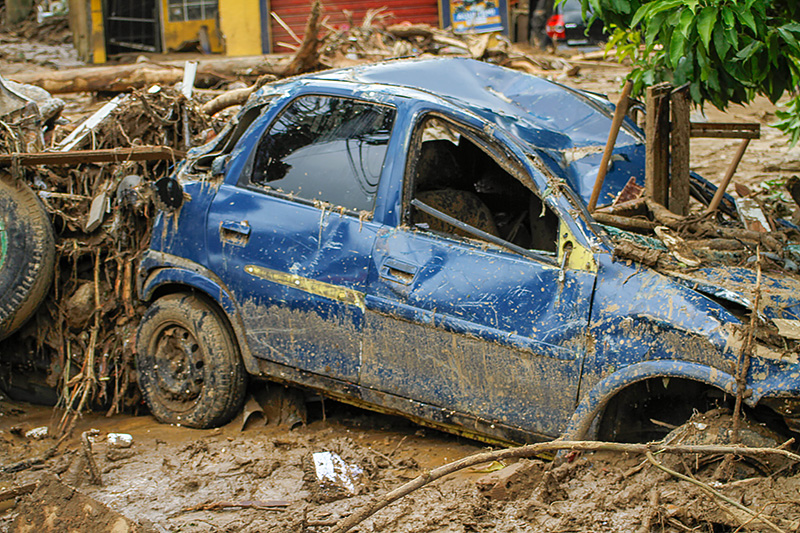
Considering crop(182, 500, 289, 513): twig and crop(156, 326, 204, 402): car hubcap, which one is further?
crop(156, 326, 204, 402): car hubcap

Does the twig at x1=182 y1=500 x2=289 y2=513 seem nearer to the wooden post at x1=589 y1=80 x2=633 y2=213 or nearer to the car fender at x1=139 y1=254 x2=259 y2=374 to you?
the car fender at x1=139 y1=254 x2=259 y2=374

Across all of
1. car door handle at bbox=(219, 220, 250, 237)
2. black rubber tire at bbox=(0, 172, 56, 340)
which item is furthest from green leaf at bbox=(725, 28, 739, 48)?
black rubber tire at bbox=(0, 172, 56, 340)

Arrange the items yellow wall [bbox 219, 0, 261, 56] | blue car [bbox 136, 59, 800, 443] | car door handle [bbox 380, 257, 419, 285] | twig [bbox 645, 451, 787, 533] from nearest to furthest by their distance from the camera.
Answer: twig [bbox 645, 451, 787, 533], blue car [bbox 136, 59, 800, 443], car door handle [bbox 380, 257, 419, 285], yellow wall [bbox 219, 0, 261, 56]

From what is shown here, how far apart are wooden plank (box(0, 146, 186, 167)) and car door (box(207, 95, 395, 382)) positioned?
0.69 meters

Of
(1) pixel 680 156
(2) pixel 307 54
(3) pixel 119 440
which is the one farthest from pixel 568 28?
(3) pixel 119 440

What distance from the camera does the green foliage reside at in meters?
3.93

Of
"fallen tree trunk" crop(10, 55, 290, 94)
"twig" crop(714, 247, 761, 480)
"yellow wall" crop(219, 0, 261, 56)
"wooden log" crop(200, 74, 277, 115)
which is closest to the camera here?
"twig" crop(714, 247, 761, 480)

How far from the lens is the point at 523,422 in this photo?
11.9 ft

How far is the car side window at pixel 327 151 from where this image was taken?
4133mm

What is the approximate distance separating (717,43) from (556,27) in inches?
490

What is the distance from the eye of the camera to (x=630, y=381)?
330cm

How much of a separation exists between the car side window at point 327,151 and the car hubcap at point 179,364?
102cm

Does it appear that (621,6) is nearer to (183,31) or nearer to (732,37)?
(732,37)

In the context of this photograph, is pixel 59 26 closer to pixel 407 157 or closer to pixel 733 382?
pixel 407 157
